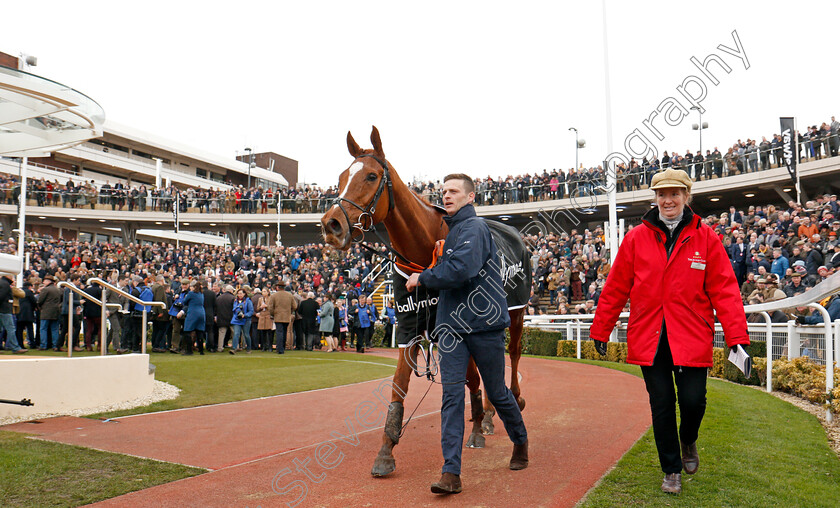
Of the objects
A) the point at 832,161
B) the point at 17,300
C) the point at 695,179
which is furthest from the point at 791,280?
the point at 17,300

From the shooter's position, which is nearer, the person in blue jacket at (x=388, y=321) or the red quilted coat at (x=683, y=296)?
the red quilted coat at (x=683, y=296)

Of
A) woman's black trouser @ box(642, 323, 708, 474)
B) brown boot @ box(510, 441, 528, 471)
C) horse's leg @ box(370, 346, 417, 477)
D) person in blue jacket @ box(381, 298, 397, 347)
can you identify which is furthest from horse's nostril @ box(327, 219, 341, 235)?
→ person in blue jacket @ box(381, 298, 397, 347)

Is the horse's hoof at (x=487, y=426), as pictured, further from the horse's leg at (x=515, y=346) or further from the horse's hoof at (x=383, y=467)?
the horse's hoof at (x=383, y=467)

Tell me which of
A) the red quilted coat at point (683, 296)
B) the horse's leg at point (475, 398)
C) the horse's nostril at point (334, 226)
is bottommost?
the horse's leg at point (475, 398)

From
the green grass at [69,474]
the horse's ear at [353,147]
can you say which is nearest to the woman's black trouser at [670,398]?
the horse's ear at [353,147]

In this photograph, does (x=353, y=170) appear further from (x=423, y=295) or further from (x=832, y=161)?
(x=832, y=161)

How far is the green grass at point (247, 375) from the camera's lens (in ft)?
25.2

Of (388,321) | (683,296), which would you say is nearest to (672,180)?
(683,296)

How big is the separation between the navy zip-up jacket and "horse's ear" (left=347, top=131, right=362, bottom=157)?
0.93 metres

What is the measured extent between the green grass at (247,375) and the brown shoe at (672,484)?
5462mm

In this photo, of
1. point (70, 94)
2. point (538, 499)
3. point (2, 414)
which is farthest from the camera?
point (70, 94)

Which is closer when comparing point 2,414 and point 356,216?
point 356,216

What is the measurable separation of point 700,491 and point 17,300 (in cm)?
1419

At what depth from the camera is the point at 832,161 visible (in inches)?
824
